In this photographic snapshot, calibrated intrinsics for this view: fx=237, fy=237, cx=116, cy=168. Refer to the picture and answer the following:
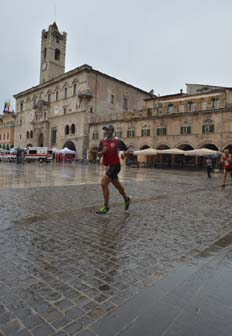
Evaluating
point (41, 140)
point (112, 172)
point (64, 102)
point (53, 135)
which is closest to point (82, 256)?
point (112, 172)

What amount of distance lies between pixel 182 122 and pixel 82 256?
109 ft

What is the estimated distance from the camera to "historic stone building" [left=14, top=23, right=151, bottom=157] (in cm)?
4609

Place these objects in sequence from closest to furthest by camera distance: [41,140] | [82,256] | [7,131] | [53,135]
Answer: [82,256] < [53,135] < [41,140] < [7,131]

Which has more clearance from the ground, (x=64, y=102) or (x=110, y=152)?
(x=64, y=102)

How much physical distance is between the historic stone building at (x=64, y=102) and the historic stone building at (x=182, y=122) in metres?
3.93

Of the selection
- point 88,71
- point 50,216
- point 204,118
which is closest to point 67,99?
point 88,71

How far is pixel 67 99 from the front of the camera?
49.8 meters

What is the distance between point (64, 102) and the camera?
50.6m

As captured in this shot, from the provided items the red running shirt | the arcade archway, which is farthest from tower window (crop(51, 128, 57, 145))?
the red running shirt

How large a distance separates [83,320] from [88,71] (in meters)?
47.7

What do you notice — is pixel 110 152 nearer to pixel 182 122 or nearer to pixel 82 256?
pixel 82 256

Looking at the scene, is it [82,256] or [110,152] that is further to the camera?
[110,152]

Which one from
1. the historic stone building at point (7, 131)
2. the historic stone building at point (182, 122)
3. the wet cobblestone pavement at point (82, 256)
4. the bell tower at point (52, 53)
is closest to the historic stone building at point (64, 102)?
the bell tower at point (52, 53)

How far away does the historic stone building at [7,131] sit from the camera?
71.9 meters
